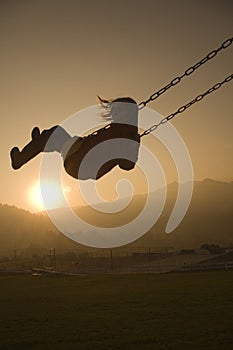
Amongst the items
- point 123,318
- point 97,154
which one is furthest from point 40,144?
point 123,318

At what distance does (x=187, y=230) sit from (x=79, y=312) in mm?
156069

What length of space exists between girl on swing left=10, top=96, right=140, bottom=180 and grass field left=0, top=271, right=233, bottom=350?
14.6 ft

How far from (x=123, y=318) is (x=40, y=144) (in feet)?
25.8

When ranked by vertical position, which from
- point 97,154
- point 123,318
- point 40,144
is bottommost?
point 123,318

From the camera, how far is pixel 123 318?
16.1 m

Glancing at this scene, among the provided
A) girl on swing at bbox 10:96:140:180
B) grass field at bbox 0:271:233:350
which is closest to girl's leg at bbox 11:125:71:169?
girl on swing at bbox 10:96:140:180

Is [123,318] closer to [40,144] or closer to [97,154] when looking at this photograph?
[40,144]

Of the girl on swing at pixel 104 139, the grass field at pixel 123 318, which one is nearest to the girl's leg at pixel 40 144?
the girl on swing at pixel 104 139

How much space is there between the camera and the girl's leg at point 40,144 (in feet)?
32.6

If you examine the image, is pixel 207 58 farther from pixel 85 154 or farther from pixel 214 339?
pixel 214 339

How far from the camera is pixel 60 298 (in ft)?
75.9

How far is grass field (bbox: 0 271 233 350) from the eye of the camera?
1250 centimetres

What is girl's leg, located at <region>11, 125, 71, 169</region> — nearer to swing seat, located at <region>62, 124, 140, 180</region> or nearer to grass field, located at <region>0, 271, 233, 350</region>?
swing seat, located at <region>62, 124, 140, 180</region>

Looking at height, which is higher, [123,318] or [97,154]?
[97,154]
